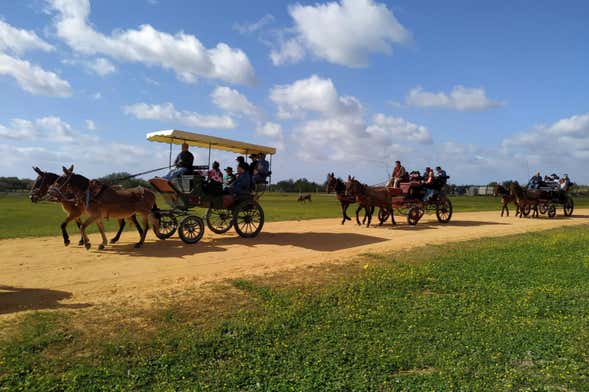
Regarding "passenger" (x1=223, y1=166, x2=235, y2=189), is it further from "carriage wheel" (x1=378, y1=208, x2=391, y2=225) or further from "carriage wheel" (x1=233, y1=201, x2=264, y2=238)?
"carriage wheel" (x1=378, y1=208, x2=391, y2=225)

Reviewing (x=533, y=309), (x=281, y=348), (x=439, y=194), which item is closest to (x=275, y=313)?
(x=281, y=348)

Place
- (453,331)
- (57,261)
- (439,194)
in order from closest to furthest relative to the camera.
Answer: (453,331)
(57,261)
(439,194)

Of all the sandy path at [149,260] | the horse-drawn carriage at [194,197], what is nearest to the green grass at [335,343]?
the sandy path at [149,260]

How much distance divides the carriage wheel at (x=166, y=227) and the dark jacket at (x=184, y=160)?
149cm

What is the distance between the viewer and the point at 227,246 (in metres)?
12.2

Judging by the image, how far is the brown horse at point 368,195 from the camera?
18.0 metres

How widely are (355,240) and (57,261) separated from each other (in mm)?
8377

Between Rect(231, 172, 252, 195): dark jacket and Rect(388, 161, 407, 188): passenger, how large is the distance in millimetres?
8793

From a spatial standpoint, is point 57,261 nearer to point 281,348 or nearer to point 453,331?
point 281,348

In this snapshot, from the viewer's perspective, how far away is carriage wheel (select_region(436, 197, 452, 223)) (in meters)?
20.5

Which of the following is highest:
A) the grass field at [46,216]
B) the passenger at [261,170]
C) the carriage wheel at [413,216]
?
the passenger at [261,170]

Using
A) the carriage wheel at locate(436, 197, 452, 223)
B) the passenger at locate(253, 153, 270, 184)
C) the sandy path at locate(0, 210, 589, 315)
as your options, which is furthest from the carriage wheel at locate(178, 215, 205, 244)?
the carriage wheel at locate(436, 197, 452, 223)

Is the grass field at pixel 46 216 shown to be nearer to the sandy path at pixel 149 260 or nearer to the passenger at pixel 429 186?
the sandy path at pixel 149 260

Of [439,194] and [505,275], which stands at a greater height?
[439,194]
